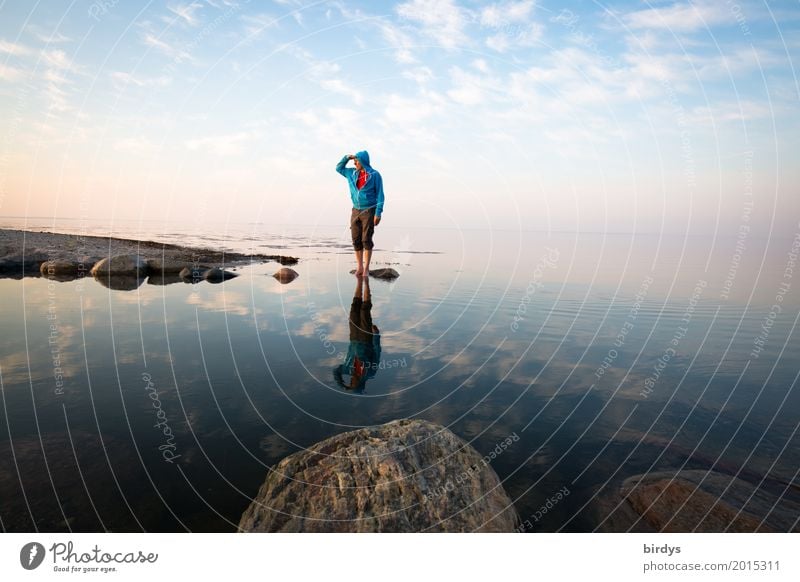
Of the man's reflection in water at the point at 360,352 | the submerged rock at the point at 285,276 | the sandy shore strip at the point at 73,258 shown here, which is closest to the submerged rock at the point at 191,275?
the sandy shore strip at the point at 73,258

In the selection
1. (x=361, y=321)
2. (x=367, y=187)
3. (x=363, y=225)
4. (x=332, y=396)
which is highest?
(x=367, y=187)

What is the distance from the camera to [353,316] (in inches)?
374

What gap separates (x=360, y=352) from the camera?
6941 millimetres

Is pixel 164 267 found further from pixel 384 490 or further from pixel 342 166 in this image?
pixel 384 490

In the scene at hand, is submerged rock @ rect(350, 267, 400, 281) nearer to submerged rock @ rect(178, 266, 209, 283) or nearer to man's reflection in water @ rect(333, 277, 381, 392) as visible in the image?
man's reflection in water @ rect(333, 277, 381, 392)

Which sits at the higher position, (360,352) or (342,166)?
(342,166)

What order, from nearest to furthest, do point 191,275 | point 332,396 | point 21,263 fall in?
point 332,396 → point 191,275 → point 21,263

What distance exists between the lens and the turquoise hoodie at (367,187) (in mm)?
12703

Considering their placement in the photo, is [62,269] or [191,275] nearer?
[191,275]

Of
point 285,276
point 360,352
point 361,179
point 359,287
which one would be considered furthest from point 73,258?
point 360,352

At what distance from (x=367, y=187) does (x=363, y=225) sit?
126 cm

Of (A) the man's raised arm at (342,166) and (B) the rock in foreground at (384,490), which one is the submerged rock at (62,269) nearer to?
(A) the man's raised arm at (342,166)

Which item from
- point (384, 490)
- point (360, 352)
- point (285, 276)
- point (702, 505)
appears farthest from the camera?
point (285, 276)

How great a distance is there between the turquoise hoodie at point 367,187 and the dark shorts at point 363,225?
0.64 feet
